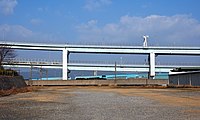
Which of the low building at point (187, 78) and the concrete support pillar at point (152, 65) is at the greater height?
the concrete support pillar at point (152, 65)

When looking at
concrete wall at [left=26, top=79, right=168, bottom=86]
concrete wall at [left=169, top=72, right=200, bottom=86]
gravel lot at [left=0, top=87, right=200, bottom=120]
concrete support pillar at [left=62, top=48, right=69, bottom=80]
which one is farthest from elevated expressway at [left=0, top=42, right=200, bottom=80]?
gravel lot at [left=0, top=87, right=200, bottom=120]

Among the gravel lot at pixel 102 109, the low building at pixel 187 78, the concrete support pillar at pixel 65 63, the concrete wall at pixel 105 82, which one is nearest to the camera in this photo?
the gravel lot at pixel 102 109

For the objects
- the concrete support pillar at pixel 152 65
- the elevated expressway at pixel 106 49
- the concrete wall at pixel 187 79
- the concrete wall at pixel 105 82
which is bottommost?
the concrete wall at pixel 105 82

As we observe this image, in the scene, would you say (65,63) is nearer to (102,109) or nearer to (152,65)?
(152,65)

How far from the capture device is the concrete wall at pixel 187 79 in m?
44.8

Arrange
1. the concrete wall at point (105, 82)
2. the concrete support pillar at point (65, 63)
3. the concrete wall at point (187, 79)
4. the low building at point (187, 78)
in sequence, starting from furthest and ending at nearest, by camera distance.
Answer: the concrete support pillar at point (65, 63) → the concrete wall at point (105, 82) → the concrete wall at point (187, 79) → the low building at point (187, 78)

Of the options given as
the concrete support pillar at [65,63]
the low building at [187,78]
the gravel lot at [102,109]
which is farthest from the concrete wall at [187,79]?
the concrete support pillar at [65,63]

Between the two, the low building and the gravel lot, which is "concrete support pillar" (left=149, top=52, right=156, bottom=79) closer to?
the low building

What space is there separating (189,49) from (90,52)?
89.0ft

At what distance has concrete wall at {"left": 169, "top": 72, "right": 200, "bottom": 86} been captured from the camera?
4476 centimetres

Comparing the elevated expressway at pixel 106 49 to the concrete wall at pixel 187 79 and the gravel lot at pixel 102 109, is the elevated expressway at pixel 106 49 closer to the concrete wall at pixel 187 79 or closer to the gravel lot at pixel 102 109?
the concrete wall at pixel 187 79

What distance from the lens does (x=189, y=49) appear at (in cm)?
8169

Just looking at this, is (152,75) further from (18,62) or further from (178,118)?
(178,118)

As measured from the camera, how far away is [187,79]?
48.7 meters
